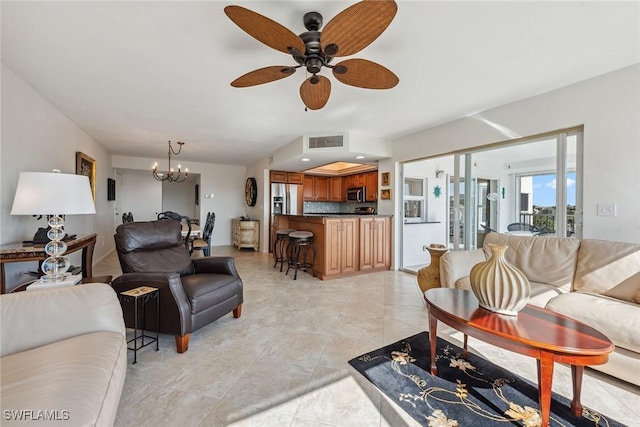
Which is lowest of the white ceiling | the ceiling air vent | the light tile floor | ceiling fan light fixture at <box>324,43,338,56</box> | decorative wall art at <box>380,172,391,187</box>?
the light tile floor

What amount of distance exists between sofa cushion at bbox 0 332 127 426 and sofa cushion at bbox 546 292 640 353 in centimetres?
270

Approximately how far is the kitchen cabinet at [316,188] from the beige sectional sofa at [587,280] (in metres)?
4.96

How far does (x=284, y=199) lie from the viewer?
6645 mm

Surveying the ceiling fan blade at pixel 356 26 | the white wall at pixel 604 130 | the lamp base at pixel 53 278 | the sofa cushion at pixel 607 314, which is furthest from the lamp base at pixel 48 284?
the white wall at pixel 604 130

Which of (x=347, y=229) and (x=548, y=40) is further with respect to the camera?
(x=347, y=229)

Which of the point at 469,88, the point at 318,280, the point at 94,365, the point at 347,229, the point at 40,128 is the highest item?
the point at 469,88

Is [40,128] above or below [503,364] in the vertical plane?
above

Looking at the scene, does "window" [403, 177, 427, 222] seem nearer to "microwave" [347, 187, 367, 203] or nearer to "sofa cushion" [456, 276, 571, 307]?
"microwave" [347, 187, 367, 203]

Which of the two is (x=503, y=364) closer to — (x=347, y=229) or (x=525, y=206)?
(x=525, y=206)

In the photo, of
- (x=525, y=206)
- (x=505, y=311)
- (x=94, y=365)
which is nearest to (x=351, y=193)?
(x=525, y=206)

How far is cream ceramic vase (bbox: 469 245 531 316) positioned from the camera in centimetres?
151

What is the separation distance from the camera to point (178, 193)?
9.57 m

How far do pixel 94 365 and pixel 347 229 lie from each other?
3.56 metres

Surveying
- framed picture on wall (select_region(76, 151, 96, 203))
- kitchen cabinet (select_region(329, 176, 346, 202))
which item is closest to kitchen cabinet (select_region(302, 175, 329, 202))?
kitchen cabinet (select_region(329, 176, 346, 202))
